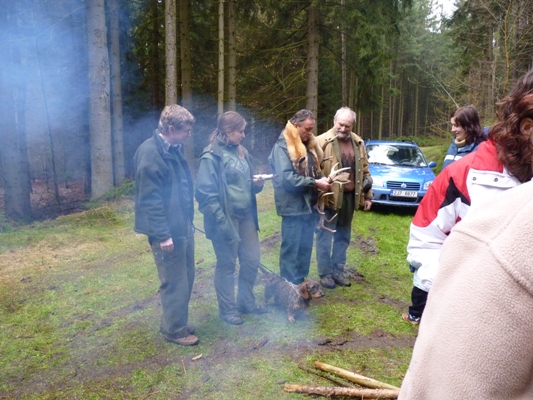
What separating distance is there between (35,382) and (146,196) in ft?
5.58

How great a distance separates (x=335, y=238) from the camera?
16.5ft

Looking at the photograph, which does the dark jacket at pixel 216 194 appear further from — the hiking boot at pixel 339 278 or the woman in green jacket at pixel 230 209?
the hiking boot at pixel 339 278

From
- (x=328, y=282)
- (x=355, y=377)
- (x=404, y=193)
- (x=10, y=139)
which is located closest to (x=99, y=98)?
(x=10, y=139)

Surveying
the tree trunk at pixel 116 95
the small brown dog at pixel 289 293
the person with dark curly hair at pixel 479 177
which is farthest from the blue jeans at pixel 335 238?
the tree trunk at pixel 116 95

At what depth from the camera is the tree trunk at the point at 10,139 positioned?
8.95 meters

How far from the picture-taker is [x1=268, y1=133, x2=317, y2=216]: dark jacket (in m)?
4.11

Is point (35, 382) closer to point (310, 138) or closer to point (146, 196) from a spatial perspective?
point (146, 196)

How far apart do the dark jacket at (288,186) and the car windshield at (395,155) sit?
6.09 meters

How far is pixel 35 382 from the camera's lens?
9.92ft

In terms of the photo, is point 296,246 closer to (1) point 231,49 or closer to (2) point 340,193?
(2) point 340,193

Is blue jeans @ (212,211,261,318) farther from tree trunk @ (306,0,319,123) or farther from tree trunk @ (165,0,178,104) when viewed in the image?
tree trunk @ (306,0,319,123)

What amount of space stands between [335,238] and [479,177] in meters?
3.42

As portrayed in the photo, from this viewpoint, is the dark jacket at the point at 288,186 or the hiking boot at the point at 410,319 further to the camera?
the dark jacket at the point at 288,186

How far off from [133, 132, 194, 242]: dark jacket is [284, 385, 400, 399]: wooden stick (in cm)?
158
